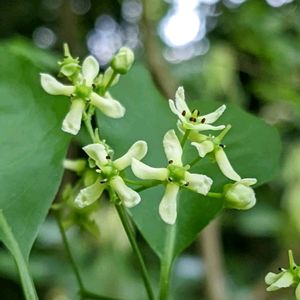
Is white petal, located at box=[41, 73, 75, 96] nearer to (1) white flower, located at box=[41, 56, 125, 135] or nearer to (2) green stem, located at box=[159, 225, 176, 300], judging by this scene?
(1) white flower, located at box=[41, 56, 125, 135]

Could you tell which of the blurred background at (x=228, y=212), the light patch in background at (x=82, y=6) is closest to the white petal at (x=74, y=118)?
the blurred background at (x=228, y=212)

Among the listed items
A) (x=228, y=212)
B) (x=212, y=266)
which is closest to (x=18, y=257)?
(x=212, y=266)

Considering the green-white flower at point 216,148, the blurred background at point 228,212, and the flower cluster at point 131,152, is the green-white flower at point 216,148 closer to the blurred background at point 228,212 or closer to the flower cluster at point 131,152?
the flower cluster at point 131,152

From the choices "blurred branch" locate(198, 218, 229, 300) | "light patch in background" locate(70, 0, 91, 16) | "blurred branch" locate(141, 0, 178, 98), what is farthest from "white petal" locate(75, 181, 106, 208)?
"light patch in background" locate(70, 0, 91, 16)

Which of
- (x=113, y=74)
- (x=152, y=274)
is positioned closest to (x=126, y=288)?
(x=152, y=274)

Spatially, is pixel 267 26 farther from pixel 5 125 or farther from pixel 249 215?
pixel 5 125

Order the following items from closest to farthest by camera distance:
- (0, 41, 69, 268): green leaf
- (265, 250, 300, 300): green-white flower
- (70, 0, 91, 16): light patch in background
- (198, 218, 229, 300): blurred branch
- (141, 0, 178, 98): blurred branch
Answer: (265, 250, 300, 300): green-white flower, (0, 41, 69, 268): green leaf, (198, 218, 229, 300): blurred branch, (141, 0, 178, 98): blurred branch, (70, 0, 91, 16): light patch in background

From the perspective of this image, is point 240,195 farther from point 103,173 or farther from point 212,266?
point 212,266
